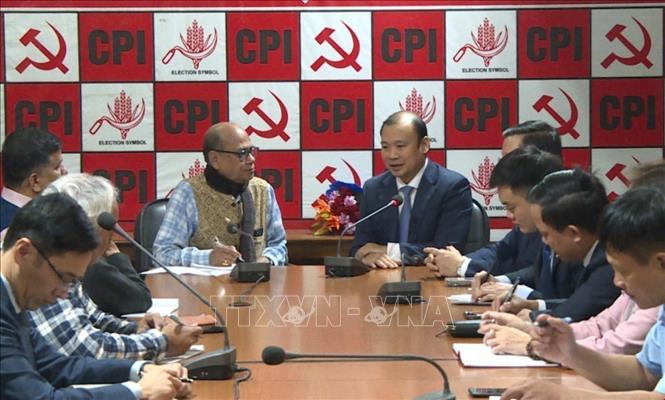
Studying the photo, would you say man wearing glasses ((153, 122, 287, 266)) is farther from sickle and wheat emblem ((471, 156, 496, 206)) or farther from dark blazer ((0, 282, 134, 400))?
dark blazer ((0, 282, 134, 400))

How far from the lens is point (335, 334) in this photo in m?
2.97

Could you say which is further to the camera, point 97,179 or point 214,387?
point 97,179

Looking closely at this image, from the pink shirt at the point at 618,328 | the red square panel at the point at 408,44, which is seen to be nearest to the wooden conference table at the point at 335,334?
the pink shirt at the point at 618,328

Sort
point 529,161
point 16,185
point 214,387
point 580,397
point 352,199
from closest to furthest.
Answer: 1. point 580,397
2. point 214,387
3. point 529,161
4. point 16,185
5. point 352,199

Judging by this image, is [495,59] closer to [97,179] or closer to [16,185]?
[16,185]

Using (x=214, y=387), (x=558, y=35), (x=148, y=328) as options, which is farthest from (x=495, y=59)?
(x=214, y=387)

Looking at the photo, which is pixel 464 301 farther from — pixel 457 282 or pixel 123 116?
pixel 123 116

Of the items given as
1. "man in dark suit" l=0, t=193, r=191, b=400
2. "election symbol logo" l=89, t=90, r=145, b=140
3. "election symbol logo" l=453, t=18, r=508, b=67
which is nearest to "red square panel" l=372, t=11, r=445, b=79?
"election symbol logo" l=453, t=18, r=508, b=67

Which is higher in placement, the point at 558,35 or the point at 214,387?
the point at 558,35

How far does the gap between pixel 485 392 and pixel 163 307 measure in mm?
1513

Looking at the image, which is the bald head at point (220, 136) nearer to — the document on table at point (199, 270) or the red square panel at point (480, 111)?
the document on table at point (199, 270)

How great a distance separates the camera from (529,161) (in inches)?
148

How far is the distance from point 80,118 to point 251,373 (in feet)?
12.0

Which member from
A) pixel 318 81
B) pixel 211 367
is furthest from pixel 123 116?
pixel 211 367
